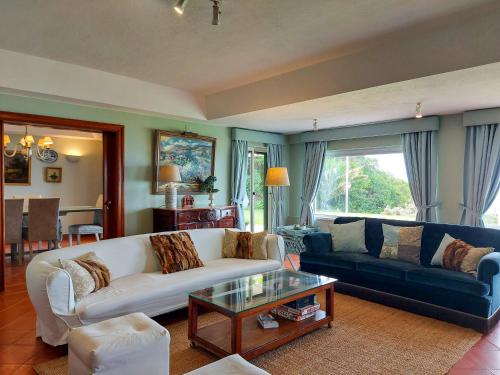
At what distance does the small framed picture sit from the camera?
7773mm

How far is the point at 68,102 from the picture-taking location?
13.9 ft

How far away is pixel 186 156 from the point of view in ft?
18.0

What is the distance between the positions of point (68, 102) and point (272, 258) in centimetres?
315

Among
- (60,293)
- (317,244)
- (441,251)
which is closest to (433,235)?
(441,251)

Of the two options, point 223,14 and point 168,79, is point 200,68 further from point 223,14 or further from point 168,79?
point 223,14

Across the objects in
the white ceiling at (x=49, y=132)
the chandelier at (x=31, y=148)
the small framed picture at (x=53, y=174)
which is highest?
the white ceiling at (x=49, y=132)

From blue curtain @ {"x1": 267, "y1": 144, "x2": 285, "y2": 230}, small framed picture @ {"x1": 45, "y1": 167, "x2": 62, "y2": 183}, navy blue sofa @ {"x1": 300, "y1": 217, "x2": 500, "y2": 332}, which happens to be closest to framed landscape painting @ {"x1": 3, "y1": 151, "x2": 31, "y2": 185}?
small framed picture @ {"x1": 45, "y1": 167, "x2": 62, "y2": 183}

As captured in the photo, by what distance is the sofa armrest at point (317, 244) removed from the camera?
440cm

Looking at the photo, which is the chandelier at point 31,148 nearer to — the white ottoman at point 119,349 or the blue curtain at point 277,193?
the blue curtain at point 277,193

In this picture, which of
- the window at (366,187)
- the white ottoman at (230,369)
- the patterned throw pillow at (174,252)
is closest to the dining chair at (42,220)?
the patterned throw pillow at (174,252)

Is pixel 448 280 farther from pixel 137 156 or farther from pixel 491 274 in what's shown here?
pixel 137 156

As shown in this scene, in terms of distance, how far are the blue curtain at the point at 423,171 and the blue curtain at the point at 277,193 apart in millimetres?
2442

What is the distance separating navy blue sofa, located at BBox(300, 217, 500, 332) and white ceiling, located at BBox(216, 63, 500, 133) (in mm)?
1496

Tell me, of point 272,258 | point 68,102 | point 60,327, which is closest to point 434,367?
point 272,258
